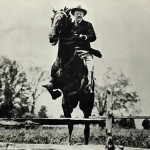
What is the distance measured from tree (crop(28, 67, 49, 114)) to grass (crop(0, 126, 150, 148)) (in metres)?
0.78

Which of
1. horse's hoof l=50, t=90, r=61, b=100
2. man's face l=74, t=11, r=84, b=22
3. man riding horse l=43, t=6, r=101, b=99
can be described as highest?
man's face l=74, t=11, r=84, b=22

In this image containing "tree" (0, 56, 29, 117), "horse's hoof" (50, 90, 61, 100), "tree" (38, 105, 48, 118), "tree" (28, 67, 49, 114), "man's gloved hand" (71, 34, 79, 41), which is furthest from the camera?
"tree" (0, 56, 29, 117)

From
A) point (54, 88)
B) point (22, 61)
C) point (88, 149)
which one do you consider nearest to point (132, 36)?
point (54, 88)

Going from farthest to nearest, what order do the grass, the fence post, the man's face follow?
the man's face, the grass, the fence post

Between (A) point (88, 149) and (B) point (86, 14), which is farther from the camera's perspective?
(B) point (86, 14)

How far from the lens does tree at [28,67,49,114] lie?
655 centimetres

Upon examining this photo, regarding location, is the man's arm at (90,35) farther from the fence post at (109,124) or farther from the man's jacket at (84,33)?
the fence post at (109,124)

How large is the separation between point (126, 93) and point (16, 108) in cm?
275

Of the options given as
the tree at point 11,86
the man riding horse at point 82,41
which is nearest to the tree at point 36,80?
the tree at point 11,86

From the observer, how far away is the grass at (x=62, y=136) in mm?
5887

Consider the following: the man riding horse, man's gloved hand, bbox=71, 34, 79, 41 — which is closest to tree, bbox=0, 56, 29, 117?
the man riding horse

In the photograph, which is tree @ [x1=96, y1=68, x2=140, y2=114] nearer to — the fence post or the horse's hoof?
the horse's hoof

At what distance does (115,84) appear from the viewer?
8.09 meters

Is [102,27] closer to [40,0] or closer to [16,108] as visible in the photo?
[40,0]
